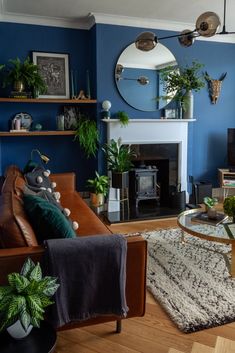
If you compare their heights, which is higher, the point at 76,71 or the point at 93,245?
the point at 76,71

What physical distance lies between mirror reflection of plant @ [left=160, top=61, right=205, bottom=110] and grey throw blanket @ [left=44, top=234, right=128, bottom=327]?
3.46m

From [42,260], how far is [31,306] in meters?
0.32

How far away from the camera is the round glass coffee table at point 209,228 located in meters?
2.72

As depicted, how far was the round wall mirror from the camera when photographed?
4637 mm

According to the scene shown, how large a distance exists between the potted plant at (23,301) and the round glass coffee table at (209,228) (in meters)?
1.65

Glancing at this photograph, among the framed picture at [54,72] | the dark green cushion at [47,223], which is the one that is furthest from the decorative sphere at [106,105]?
the dark green cushion at [47,223]

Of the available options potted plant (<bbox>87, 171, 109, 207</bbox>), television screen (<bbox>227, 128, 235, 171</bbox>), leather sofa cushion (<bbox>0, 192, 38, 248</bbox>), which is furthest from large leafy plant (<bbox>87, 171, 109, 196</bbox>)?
leather sofa cushion (<bbox>0, 192, 38, 248</bbox>)

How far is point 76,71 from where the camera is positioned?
15.5 ft

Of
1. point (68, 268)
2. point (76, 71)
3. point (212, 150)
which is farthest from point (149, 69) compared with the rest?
point (68, 268)

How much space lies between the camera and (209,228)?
9.87 feet

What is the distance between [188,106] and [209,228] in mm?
2445

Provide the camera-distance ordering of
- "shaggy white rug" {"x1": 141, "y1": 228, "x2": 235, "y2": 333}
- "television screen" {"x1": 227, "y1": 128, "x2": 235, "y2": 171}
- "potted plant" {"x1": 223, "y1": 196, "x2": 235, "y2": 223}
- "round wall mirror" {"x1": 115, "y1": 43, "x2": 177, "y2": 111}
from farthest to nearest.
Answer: "television screen" {"x1": 227, "y1": 128, "x2": 235, "y2": 171} < "round wall mirror" {"x1": 115, "y1": 43, "x2": 177, "y2": 111} < "potted plant" {"x1": 223, "y1": 196, "x2": 235, "y2": 223} < "shaggy white rug" {"x1": 141, "y1": 228, "x2": 235, "y2": 333}

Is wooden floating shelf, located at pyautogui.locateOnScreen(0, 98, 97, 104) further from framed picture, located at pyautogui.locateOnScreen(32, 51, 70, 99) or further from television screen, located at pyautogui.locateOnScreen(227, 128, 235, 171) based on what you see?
television screen, located at pyautogui.locateOnScreen(227, 128, 235, 171)

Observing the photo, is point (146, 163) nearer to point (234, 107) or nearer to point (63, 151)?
point (63, 151)
